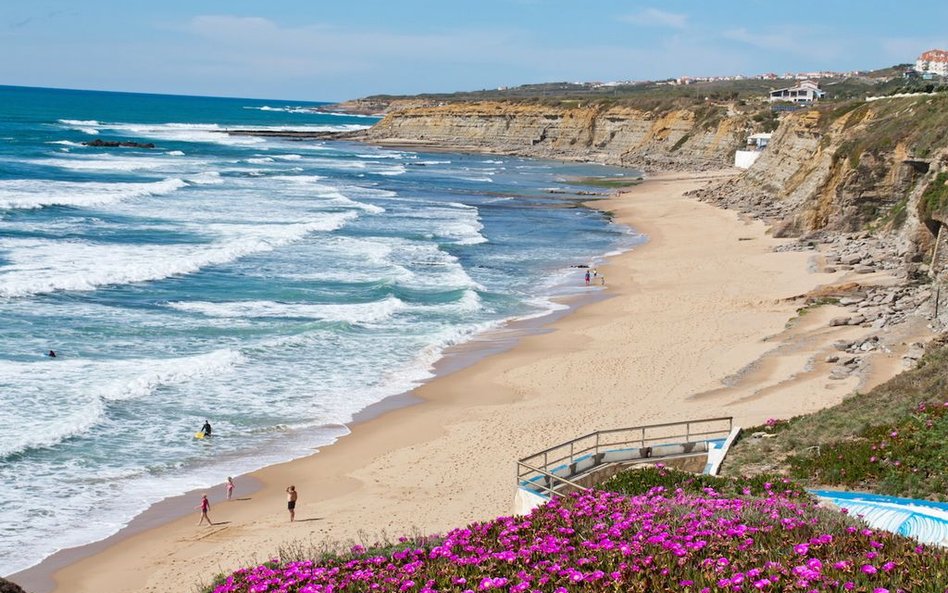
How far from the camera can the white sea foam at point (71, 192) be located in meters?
55.9

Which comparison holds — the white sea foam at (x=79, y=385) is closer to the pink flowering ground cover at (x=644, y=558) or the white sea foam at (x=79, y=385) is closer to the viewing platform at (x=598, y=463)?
the viewing platform at (x=598, y=463)

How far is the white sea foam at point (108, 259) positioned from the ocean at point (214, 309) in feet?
0.45

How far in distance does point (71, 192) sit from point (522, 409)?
1823 inches

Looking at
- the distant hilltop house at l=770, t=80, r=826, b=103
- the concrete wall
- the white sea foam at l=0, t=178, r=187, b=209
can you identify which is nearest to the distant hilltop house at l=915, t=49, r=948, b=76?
the distant hilltop house at l=770, t=80, r=826, b=103

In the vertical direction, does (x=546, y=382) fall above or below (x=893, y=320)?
below

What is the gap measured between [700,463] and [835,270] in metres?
23.7

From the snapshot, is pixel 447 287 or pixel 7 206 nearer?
pixel 447 287

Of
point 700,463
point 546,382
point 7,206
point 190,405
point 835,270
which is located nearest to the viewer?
point 700,463

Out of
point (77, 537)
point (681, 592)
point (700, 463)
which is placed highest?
point (681, 592)

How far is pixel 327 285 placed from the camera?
38031mm

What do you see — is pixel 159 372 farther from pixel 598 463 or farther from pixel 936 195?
pixel 936 195

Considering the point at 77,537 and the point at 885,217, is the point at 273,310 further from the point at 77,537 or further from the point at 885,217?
the point at 885,217

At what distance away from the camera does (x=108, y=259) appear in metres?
40.4

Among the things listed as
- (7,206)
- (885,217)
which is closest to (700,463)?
(885,217)
